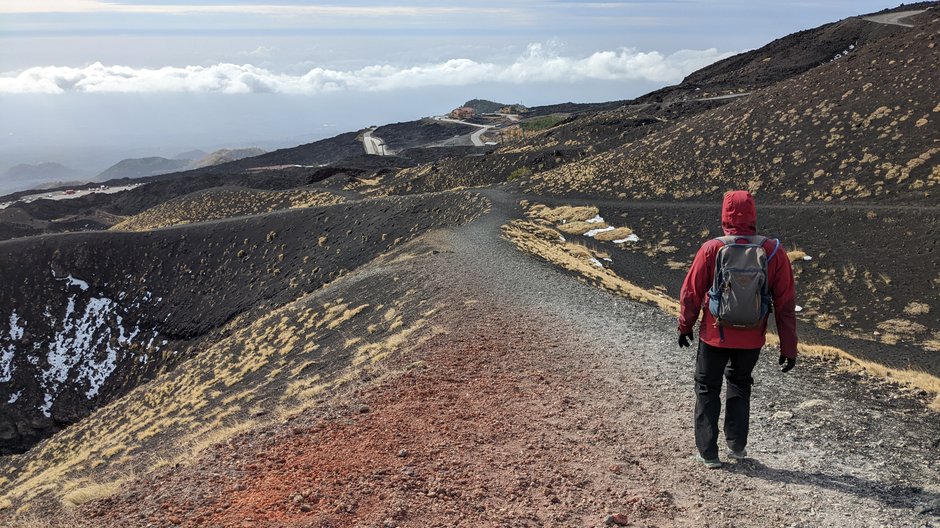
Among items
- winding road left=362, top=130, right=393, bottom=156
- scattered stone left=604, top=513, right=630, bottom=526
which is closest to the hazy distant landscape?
scattered stone left=604, top=513, right=630, bottom=526

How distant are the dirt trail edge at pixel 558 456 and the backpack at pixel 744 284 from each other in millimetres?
2006

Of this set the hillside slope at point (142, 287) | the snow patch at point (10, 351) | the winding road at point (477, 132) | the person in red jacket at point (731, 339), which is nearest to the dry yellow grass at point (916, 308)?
the person in red jacket at point (731, 339)

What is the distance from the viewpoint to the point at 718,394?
660 centimetres

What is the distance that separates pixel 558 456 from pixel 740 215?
12.4 feet

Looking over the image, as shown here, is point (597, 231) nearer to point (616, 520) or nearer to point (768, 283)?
point (768, 283)

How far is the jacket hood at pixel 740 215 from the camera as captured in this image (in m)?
6.15

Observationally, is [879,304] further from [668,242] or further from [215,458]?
[215,458]

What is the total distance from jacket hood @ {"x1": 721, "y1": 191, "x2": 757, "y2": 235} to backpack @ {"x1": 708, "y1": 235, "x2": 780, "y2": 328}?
0.12 metres

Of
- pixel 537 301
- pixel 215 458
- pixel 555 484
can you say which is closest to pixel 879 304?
pixel 537 301

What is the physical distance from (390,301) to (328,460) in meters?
12.0

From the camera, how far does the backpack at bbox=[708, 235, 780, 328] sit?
596cm

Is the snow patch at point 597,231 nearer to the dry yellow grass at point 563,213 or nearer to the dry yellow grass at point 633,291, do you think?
the dry yellow grass at point 563,213

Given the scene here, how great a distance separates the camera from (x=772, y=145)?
136 ft

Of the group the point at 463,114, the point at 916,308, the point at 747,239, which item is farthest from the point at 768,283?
Answer: the point at 463,114
